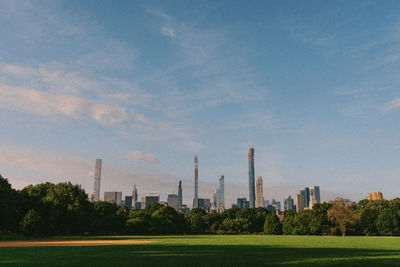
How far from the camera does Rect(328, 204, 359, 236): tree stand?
325 feet

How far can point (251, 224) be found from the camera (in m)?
124

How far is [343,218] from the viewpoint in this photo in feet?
327

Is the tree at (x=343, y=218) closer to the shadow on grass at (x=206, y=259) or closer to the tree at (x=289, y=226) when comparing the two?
the tree at (x=289, y=226)

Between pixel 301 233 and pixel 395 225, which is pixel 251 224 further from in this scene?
pixel 395 225

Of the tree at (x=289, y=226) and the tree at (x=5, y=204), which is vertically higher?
the tree at (x=5, y=204)

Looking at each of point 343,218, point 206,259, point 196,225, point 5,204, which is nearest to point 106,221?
point 196,225

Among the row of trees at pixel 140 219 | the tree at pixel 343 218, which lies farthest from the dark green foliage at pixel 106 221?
the tree at pixel 343 218

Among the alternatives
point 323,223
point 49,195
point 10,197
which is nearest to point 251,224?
point 323,223

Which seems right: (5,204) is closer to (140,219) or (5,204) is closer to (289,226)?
(140,219)

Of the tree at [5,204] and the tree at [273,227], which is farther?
the tree at [273,227]

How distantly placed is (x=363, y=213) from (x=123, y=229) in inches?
3001

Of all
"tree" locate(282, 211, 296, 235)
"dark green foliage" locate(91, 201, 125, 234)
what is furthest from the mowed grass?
"tree" locate(282, 211, 296, 235)

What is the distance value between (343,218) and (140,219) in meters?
62.8

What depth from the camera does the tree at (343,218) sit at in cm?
9900
